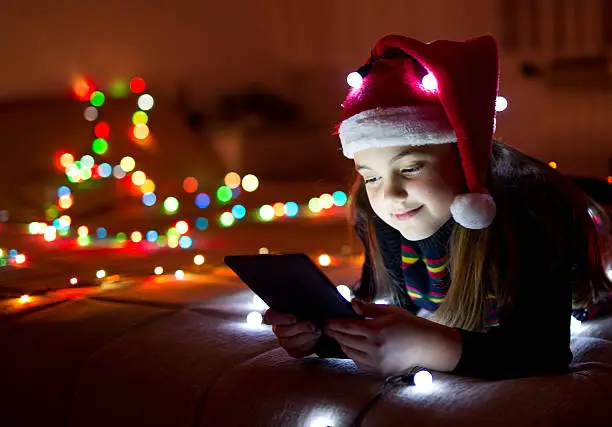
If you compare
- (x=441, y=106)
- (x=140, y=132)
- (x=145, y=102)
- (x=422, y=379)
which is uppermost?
(x=145, y=102)

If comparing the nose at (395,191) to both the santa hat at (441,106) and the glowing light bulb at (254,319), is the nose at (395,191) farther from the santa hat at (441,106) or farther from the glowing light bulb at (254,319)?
the glowing light bulb at (254,319)

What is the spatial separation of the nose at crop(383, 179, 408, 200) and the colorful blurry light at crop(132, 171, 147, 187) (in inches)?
55.6

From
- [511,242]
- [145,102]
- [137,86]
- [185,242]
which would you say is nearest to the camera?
[511,242]

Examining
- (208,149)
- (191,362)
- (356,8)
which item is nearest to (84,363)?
(191,362)

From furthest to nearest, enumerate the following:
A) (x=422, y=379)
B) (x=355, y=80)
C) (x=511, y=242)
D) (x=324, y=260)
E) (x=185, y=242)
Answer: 1. (x=185, y=242)
2. (x=324, y=260)
3. (x=355, y=80)
4. (x=511, y=242)
5. (x=422, y=379)

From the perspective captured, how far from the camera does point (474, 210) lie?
2.85 feet

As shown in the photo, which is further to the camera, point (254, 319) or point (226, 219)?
point (226, 219)

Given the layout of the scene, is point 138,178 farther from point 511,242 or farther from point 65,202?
point 511,242

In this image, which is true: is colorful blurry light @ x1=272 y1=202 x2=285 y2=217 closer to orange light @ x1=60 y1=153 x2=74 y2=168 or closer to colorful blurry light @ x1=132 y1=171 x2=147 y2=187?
colorful blurry light @ x1=132 y1=171 x2=147 y2=187

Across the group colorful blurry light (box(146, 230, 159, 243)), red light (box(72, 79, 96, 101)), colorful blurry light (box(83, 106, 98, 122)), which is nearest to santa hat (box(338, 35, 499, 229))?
colorful blurry light (box(146, 230, 159, 243))

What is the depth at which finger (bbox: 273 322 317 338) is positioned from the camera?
2.81 ft

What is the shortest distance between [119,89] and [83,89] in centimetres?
15

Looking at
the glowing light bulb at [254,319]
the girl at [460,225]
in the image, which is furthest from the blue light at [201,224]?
the girl at [460,225]

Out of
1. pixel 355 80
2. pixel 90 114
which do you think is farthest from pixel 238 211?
pixel 355 80
